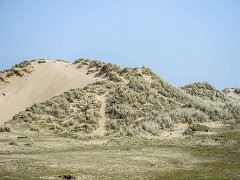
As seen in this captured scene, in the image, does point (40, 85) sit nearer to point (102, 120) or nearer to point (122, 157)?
point (102, 120)

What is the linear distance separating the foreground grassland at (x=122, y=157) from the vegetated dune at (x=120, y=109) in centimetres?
495

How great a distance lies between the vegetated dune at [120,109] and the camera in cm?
4381

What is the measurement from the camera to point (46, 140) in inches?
1396

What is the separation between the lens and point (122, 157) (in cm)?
2762

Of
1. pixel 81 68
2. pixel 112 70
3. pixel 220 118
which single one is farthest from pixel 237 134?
pixel 81 68

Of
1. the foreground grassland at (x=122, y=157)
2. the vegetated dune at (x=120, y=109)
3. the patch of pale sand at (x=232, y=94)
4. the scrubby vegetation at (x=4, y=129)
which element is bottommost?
the foreground grassland at (x=122, y=157)

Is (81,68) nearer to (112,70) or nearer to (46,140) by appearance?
(112,70)

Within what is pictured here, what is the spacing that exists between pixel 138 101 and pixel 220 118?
1015cm

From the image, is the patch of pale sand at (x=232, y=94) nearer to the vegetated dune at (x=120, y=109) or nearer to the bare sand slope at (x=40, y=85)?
the vegetated dune at (x=120, y=109)

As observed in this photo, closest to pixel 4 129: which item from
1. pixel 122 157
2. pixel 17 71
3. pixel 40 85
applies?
pixel 122 157

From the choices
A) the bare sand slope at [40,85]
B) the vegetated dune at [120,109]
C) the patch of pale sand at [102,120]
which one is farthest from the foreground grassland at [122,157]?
the bare sand slope at [40,85]

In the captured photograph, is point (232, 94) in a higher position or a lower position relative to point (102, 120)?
higher

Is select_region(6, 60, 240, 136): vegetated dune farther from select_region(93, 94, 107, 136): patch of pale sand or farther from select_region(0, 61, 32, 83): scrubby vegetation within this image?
select_region(0, 61, 32, 83): scrubby vegetation

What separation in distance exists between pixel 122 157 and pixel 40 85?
35283mm
